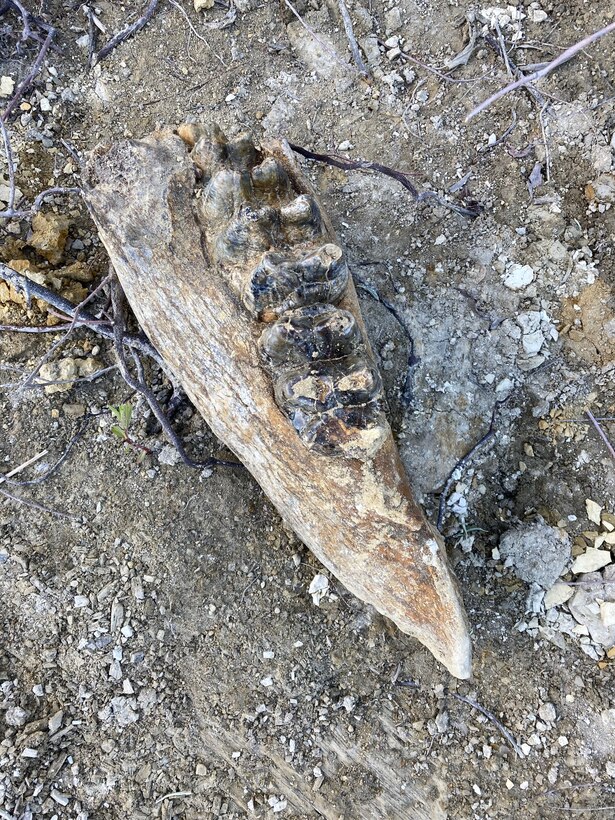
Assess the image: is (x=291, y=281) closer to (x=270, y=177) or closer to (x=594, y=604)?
(x=270, y=177)

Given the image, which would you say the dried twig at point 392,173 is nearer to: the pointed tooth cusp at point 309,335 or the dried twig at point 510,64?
the dried twig at point 510,64

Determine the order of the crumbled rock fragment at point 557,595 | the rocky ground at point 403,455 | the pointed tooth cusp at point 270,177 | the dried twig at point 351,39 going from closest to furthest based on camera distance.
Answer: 1. the pointed tooth cusp at point 270,177
2. the rocky ground at point 403,455
3. the crumbled rock fragment at point 557,595
4. the dried twig at point 351,39

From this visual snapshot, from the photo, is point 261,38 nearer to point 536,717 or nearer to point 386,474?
point 386,474

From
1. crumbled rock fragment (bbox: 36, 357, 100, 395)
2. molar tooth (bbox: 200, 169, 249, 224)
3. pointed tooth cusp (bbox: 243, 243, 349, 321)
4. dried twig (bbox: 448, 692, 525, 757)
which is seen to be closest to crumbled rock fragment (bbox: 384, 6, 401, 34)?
molar tooth (bbox: 200, 169, 249, 224)

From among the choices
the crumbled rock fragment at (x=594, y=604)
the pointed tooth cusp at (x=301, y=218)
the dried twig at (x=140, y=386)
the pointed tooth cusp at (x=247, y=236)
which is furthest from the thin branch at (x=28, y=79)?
the crumbled rock fragment at (x=594, y=604)

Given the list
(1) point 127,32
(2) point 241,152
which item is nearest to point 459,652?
(2) point 241,152

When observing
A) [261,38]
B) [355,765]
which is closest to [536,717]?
[355,765]
